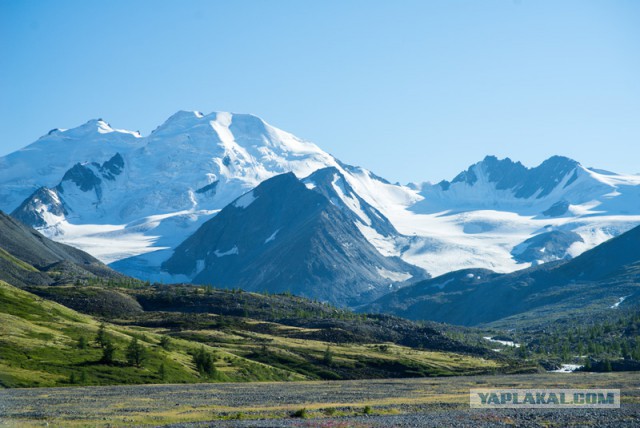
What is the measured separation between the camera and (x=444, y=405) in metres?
90.9

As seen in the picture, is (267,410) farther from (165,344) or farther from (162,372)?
(165,344)

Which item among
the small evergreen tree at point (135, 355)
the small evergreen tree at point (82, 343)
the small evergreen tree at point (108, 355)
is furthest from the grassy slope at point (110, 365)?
the small evergreen tree at point (108, 355)

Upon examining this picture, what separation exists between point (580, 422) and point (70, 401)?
5702cm

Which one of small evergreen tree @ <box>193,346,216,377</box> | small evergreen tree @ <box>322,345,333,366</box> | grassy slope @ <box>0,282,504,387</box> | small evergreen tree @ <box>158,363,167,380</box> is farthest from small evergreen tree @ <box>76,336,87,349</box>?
small evergreen tree @ <box>322,345,333,366</box>

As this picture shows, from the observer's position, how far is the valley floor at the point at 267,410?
72.4 m

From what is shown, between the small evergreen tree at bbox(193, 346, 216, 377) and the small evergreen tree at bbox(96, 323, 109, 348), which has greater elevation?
the small evergreen tree at bbox(96, 323, 109, 348)

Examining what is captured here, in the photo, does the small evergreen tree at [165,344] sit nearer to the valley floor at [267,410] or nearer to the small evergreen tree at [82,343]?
the small evergreen tree at [82,343]

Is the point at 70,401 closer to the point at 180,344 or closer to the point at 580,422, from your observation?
the point at 580,422

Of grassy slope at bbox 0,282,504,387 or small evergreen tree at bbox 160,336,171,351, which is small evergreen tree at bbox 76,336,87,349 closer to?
grassy slope at bbox 0,282,504,387

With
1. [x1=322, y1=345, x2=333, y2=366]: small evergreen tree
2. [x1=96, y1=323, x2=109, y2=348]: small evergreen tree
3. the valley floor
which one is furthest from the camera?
[x1=322, y1=345, x2=333, y2=366]: small evergreen tree

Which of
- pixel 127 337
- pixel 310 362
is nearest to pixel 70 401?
pixel 127 337

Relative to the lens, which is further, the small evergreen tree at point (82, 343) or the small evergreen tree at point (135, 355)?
the small evergreen tree at point (82, 343)

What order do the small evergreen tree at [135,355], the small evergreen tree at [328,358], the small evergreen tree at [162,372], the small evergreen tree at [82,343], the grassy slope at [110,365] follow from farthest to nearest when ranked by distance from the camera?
the small evergreen tree at [328,358] < the small evergreen tree at [82,343] < the small evergreen tree at [135,355] < the small evergreen tree at [162,372] < the grassy slope at [110,365]

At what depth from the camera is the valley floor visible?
72.4 m
